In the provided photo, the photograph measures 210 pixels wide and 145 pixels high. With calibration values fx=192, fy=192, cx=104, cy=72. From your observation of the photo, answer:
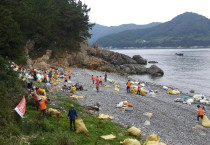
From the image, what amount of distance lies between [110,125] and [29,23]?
1266 inches

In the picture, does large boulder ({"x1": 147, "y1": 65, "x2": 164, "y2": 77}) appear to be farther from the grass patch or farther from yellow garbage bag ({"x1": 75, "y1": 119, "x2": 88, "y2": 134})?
yellow garbage bag ({"x1": 75, "y1": 119, "x2": 88, "y2": 134})

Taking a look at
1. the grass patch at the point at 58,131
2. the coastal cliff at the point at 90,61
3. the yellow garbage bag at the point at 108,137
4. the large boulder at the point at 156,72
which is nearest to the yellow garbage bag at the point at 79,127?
the grass patch at the point at 58,131

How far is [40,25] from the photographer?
41250 mm

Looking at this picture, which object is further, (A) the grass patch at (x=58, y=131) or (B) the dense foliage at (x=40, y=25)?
(B) the dense foliage at (x=40, y=25)

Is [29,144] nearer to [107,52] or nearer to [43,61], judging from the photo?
[43,61]

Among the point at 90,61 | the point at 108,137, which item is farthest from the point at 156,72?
the point at 108,137

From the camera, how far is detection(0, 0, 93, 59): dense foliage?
24.7 m

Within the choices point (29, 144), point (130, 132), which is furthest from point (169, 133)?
point (29, 144)

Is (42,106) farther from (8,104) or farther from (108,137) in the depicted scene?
(108,137)

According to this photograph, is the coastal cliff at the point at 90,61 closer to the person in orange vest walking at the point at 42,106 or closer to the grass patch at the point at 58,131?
the person in orange vest walking at the point at 42,106

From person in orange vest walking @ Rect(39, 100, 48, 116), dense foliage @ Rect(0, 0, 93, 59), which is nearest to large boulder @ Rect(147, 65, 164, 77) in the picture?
dense foliage @ Rect(0, 0, 93, 59)

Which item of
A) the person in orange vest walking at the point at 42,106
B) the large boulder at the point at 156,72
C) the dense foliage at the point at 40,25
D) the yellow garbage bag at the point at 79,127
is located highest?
the dense foliage at the point at 40,25

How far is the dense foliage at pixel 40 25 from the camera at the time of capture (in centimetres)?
2472

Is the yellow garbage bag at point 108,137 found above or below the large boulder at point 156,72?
above
